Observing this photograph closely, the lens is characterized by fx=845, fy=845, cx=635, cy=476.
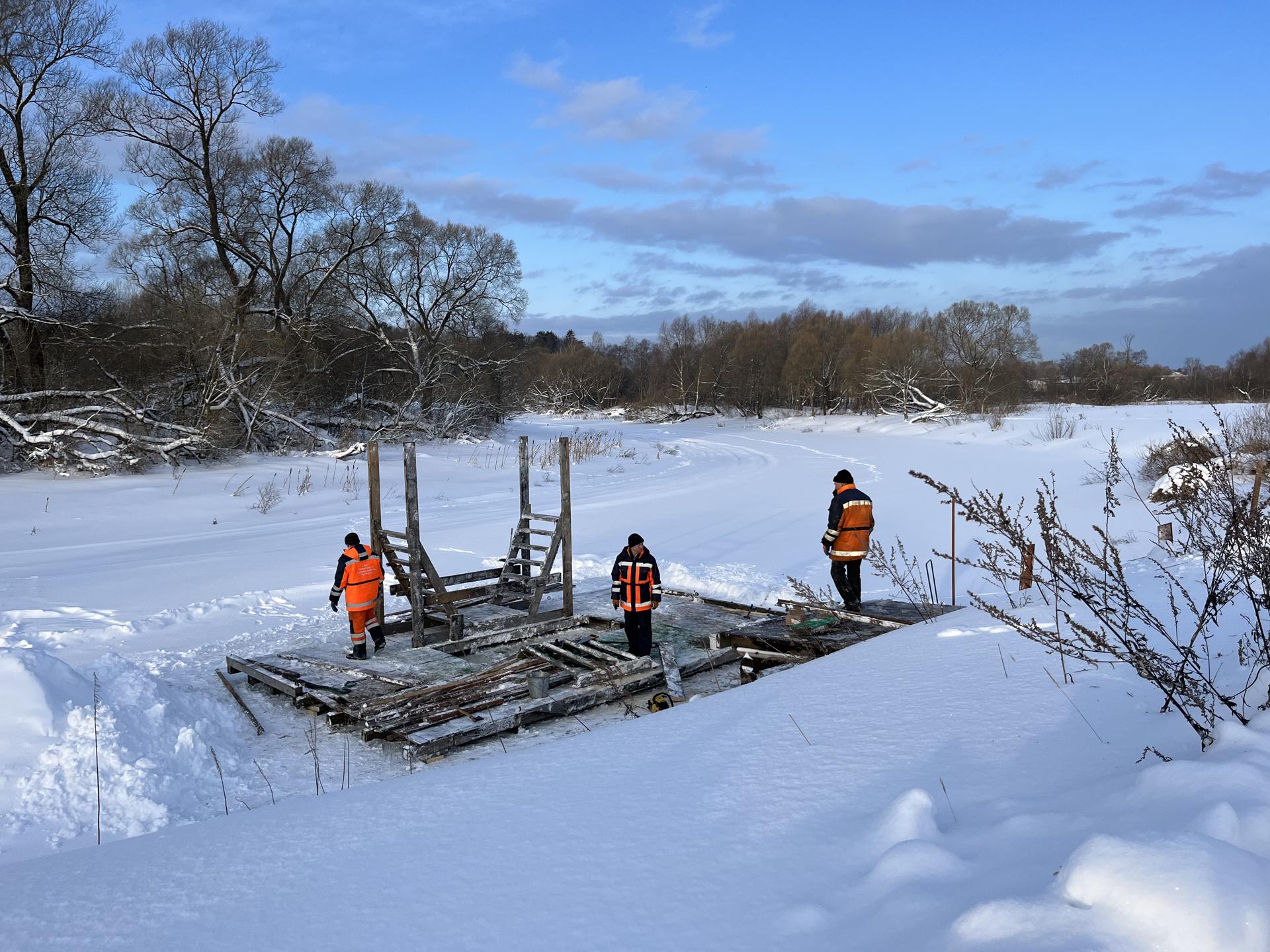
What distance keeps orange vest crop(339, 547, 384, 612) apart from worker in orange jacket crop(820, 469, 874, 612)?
5.41m

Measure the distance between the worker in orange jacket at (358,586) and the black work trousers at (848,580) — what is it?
18.5 feet

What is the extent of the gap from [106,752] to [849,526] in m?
8.06

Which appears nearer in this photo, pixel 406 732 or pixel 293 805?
pixel 293 805

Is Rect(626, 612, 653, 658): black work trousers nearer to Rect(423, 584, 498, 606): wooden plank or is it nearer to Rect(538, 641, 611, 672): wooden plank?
Rect(538, 641, 611, 672): wooden plank

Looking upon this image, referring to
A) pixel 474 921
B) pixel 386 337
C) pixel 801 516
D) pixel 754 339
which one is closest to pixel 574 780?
pixel 474 921

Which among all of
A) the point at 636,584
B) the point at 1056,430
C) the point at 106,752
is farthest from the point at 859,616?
the point at 1056,430

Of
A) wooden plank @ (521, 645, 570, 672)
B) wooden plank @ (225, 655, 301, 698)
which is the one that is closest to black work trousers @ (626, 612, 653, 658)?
wooden plank @ (521, 645, 570, 672)

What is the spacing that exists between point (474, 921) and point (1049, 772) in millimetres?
2483

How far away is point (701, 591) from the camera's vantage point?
1321 centimetres

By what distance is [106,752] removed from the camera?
642 centimetres

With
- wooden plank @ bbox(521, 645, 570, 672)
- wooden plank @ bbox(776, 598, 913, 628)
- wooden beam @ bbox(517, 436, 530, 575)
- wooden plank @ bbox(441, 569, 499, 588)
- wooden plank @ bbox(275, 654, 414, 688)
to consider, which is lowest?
wooden plank @ bbox(521, 645, 570, 672)

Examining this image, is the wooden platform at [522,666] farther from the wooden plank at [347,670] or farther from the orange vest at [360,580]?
the orange vest at [360,580]

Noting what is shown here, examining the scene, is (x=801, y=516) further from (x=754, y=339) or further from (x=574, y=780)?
(x=754, y=339)

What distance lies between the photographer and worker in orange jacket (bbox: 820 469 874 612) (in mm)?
10578
